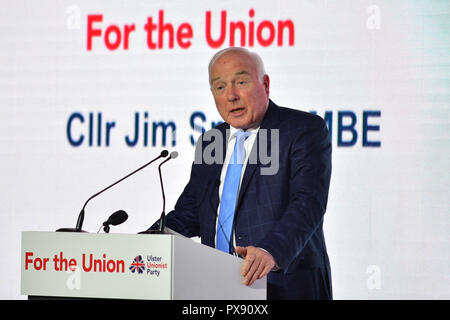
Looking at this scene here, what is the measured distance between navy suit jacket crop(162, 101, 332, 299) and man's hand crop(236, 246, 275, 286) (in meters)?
0.35

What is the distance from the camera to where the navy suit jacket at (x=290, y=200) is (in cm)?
324

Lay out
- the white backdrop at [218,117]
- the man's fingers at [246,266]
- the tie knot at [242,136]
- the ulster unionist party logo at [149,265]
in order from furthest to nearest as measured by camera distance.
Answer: the white backdrop at [218,117], the tie knot at [242,136], the man's fingers at [246,266], the ulster unionist party logo at [149,265]

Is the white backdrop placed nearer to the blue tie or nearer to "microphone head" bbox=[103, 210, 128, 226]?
the blue tie

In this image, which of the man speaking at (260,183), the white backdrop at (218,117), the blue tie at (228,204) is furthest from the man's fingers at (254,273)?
the white backdrop at (218,117)

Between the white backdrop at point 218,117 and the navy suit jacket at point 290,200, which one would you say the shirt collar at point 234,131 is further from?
the white backdrop at point 218,117

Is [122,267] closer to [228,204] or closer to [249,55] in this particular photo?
[228,204]

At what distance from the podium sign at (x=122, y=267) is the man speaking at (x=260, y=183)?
579mm

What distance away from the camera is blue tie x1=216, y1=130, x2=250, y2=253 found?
3.38 m

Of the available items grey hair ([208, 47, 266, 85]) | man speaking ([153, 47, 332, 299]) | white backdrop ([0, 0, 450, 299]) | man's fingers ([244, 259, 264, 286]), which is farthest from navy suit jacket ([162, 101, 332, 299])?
white backdrop ([0, 0, 450, 299])

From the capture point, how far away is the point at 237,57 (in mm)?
3646

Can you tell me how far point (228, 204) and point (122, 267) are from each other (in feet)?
3.52

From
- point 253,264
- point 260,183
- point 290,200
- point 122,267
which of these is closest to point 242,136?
point 260,183
